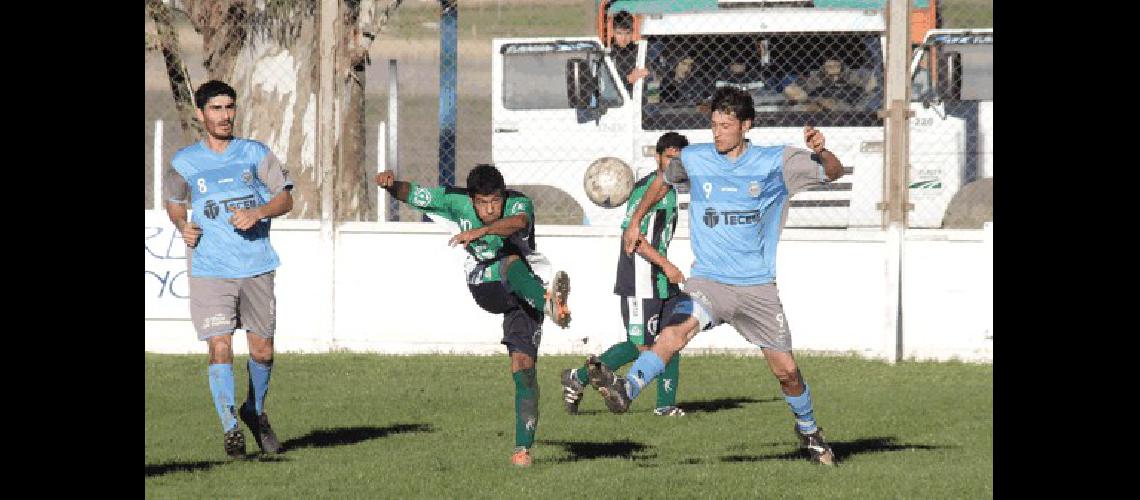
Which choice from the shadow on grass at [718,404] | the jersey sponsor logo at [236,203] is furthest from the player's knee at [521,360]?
the shadow on grass at [718,404]

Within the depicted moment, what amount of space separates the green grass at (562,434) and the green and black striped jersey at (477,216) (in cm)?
107

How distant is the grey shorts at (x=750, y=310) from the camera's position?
393 inches

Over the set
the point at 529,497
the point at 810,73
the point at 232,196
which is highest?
the point at 810,73

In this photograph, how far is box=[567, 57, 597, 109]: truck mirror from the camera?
60.2 ft

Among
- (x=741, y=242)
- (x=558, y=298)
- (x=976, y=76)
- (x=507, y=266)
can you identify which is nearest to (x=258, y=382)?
(x=507, y=266)

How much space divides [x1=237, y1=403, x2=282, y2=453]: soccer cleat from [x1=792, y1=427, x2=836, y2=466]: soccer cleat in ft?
9.34

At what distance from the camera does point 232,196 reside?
34.4 ft

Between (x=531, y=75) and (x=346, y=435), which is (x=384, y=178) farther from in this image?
(x=531, y=75)

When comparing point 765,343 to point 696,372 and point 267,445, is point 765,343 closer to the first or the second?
point 267,445

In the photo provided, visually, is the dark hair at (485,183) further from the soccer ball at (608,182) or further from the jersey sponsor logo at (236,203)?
the soccer ball at (608,182)

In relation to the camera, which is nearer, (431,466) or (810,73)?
(431,466)

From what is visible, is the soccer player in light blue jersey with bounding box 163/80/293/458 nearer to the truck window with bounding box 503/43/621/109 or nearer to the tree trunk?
the truck window with bounding box 503/43/621/109

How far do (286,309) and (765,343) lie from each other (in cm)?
699
